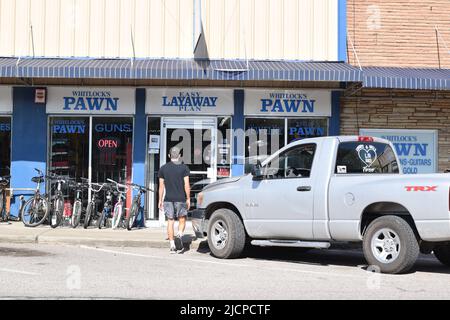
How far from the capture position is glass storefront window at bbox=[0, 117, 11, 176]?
574 inches

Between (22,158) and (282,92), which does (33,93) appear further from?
(282,92)

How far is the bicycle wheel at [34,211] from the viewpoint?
13258 mm

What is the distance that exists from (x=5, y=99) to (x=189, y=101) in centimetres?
473

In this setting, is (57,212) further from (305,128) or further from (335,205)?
(335,205)

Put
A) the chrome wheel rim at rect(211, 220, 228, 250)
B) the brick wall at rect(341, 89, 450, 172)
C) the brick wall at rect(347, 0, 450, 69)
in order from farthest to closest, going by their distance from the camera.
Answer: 1. the brick wall at rect(347, 0, 450, 69)
2. the brick wall at rect(341, 89, 450, 172)
3. the chrome wheel rim at rect(211, 220, 228, 250)

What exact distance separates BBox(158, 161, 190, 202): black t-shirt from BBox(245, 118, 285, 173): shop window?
4.35m

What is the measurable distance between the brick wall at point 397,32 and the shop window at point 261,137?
264 centimetres

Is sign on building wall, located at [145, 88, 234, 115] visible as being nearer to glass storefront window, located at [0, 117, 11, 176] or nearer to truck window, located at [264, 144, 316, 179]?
glass storefront window, located at [0, 117, 11, 176]

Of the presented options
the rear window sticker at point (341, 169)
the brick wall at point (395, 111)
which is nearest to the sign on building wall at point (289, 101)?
the brick wall at point (395, 111)

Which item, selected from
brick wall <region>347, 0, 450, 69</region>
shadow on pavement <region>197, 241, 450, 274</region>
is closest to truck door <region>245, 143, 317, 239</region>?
shadow on pavement <region>197, 241, 450, 274</region>

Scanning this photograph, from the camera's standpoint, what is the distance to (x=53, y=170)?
47.9 feet

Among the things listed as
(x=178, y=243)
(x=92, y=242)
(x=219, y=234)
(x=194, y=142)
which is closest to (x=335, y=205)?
(x=219, y=234)

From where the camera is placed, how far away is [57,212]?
13227 millimetres

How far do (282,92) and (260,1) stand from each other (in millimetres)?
2413
